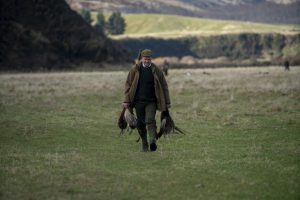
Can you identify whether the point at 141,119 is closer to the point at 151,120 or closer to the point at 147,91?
the point at 151,120

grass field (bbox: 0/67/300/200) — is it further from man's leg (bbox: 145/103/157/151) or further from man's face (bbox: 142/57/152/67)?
man's face (bbox: 142/57/152/67)

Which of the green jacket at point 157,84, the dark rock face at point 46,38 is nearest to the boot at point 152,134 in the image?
the green jacket at point 157,84

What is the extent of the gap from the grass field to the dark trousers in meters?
0.47

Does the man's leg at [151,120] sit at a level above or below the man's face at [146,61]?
below

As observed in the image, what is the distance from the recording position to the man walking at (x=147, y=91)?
49.7ft

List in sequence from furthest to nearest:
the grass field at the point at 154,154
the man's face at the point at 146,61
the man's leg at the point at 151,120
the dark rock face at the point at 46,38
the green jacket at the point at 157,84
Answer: the dark rock face at the point at 46,38 < the man's leg at the point at 151,120 < the green jacket at the point at 157,84 < the man's face at the point at 146,61 < the grass field at the point at 154,154

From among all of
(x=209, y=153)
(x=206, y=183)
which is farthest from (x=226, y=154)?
(x=206, y=183)

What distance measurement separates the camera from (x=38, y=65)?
302 feet

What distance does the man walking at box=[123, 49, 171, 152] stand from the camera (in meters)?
15.1

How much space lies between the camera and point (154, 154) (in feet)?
49.4

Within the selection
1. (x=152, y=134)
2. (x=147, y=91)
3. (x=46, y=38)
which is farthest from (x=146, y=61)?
(x=46, y=38)

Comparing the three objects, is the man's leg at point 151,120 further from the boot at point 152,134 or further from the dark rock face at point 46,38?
the dark rock face at point 46,38

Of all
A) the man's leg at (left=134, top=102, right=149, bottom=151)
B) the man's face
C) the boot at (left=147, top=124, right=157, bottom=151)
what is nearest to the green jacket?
the man's face

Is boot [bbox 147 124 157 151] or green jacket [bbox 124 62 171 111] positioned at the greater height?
green jacket [bbox 124 62 171 111]
